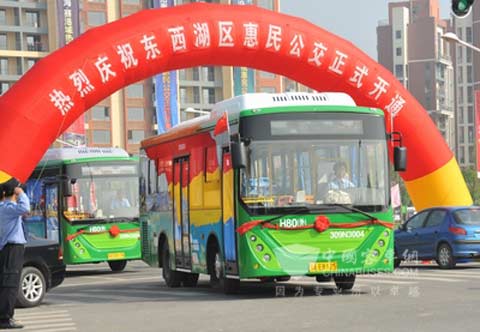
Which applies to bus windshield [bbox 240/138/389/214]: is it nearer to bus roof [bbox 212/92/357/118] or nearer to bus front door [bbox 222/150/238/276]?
bus front door [bbox 222/150/238/276]

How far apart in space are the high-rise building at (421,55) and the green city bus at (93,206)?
13833cm

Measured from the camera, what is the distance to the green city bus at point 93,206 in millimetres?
27391

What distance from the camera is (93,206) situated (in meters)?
27.6

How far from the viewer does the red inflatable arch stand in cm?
2297

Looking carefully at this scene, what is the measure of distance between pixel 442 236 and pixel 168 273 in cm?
645

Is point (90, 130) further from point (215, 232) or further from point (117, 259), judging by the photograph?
point (215, 232)

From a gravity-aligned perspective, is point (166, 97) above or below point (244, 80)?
below

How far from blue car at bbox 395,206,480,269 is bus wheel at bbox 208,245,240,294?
698cm

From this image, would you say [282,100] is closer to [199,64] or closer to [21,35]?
[199,64]

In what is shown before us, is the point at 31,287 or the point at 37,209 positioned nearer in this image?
the point at 31,287

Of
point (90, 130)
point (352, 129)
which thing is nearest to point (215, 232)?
point (352, 129)

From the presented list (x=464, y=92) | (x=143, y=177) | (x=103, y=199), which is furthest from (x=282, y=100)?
(x=464, y=92)

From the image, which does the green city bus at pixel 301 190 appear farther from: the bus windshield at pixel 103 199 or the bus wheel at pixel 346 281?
the bus windshield at pixel 103 199

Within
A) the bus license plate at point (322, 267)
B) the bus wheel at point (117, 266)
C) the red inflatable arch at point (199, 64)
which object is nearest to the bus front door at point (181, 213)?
the red inflatable arch at point (199, 64)
